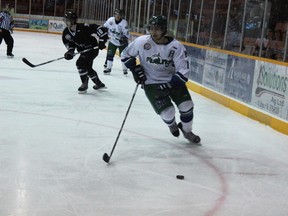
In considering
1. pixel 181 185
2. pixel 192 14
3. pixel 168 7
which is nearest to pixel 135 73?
pixel 181 185

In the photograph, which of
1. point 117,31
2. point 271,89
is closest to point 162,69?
point 271,89

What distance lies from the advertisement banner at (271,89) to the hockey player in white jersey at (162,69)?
138cm

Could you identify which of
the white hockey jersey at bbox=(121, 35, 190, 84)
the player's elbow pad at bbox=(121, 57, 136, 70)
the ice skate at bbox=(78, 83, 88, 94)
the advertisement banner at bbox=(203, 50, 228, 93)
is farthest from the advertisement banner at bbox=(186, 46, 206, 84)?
the player's elbow pad at bbox=(121, 57, 136, 70)

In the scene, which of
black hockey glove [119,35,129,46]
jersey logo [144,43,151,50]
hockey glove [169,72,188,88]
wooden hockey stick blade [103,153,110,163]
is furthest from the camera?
black hockey glove [119,35,129,46]

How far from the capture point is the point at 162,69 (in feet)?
12.3

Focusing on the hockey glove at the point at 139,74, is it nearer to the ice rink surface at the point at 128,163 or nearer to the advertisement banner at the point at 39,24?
the ice rink surface at the point at 128,163

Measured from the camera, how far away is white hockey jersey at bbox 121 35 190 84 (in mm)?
3607

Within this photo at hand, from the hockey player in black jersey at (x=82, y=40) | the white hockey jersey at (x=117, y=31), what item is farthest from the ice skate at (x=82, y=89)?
the white hockey jersey at (x=117, y=31)

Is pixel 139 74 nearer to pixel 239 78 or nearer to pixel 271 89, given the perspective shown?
pixel 271 89

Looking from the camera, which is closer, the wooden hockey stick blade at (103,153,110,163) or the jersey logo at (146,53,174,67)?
the wooden hockey stick blade at (103,153,110,163)

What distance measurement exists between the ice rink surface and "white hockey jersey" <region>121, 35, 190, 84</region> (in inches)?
22.4

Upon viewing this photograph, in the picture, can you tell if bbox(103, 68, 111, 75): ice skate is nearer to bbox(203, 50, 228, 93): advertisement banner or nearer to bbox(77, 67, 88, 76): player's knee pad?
bbox(203, 50, 228, 93): advertisement banner

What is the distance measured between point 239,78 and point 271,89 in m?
0.94

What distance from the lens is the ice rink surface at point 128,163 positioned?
2.44 metres
